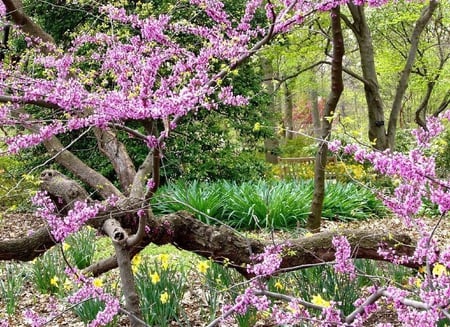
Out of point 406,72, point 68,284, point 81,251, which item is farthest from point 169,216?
point 406,72

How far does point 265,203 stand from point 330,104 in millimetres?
2280

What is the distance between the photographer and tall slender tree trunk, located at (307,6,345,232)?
4.73 metres

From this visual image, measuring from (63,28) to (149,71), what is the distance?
6.91 metres

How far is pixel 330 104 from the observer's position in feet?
16.4

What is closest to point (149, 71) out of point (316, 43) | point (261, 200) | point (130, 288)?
point (130, 288)

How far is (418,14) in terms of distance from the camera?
Result: 11359 mm

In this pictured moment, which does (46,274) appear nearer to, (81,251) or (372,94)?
(81,251)

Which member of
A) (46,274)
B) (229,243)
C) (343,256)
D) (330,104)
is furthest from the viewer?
(330,104)

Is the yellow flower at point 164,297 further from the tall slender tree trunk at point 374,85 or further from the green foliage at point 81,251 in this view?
the tall slender tree trunk at point 374,85

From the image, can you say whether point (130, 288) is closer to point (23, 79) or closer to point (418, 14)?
point (23, 79)

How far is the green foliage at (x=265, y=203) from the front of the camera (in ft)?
23.6

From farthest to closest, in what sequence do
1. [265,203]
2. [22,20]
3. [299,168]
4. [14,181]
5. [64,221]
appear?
[299,168] → [14,181] → [265,203] → [22,20] → [64,221]

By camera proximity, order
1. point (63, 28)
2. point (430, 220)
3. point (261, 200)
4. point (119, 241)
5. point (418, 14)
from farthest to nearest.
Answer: point (418, 14) < point (63, 28) < point (430, 220) < point (261, 200) < point (119, 241)

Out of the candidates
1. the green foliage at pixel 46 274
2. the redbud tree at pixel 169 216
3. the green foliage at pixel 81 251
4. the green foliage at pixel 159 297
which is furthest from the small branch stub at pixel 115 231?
the green foliage at pixel 81 251
